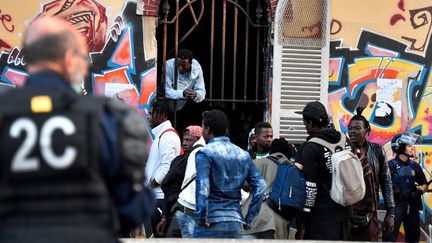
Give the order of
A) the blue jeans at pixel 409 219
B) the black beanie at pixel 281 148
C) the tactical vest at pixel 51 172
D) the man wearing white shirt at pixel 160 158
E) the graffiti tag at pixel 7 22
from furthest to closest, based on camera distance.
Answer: the blue jeans at pixel 409 219
the graffiti tag at pixel 7 22
the man wearing white shirt at pixel 160 158
the black beanie at pixel 281 148
the tactical vest at pixel 51 172

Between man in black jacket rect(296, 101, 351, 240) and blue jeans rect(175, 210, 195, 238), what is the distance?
94 centimetres

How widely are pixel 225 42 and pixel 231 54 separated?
0.56 meters

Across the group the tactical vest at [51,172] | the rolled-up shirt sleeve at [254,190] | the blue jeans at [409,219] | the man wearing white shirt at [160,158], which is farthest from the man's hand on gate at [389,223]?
the tactical vest at [51,172]

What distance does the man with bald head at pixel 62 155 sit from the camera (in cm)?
379

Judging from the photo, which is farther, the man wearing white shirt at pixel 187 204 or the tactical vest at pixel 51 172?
the man wearing white shirt at pixel 187 204


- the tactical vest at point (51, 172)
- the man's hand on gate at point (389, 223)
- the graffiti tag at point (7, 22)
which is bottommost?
the man's hand on gate at point (389, 223)

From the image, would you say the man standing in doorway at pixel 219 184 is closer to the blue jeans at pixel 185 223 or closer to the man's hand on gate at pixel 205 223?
the man's hand on gate at pixel 205 223

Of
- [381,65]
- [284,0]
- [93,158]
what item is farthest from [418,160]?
[93,158]

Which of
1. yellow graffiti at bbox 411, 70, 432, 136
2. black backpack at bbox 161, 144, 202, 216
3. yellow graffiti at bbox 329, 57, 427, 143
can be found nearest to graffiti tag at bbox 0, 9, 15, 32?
black backpack at bbox 161, 144, 202, 216

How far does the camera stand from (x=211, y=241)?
720 cm

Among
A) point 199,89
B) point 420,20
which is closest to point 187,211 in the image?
point 199,89

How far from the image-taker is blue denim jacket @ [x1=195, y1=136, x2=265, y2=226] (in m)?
7.47

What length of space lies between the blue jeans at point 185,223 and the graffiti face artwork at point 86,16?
362 cm

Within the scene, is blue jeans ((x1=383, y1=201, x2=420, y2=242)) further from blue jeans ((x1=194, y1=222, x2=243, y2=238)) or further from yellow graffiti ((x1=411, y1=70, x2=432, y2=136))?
blue jeans ((x1=194, y1=222, x2=243, y2=238))
